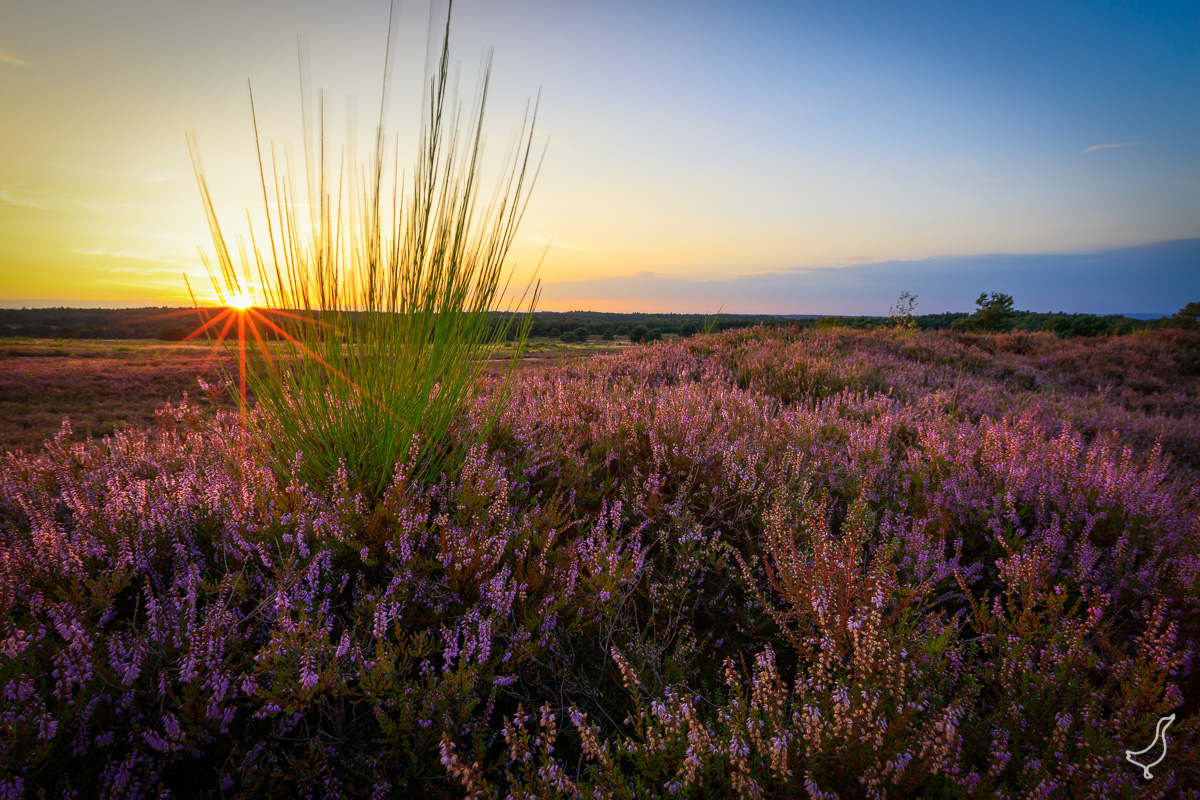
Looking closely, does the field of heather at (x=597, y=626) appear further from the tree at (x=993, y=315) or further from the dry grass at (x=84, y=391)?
the tree at (x=993, y=315)

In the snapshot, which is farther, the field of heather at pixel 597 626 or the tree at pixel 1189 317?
the tree at pixel 1189 317

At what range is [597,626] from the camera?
6.96 feet

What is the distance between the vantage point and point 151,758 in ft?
4.37

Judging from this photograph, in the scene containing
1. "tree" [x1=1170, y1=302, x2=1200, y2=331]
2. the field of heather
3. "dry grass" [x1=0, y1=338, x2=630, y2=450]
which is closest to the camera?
the field of heather

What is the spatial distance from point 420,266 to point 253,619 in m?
1.76

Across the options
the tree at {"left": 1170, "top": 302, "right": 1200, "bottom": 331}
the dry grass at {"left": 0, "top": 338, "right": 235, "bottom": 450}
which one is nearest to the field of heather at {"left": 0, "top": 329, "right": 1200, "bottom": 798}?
the dry grass at {"left": 0, "top": 338, "right": 235, "bottom": 450}

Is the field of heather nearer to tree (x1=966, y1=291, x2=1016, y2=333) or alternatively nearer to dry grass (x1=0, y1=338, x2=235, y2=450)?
dry grass (x1=0, y1=338, x2=235, y2=450)

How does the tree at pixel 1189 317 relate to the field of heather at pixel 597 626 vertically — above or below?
above

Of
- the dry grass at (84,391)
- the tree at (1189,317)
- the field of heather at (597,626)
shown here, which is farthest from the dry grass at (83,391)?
the tree at (1189,317)

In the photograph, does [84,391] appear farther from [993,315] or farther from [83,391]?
[993,315]

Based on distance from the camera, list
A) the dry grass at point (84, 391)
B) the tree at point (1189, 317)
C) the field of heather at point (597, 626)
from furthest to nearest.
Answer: the tree at point (1189, 317), the dry grass at point (84, 391), the field of heather at point (597, 626)

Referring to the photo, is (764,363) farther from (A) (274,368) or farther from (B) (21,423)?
(B) (21,423)

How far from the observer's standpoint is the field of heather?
1.35 metres

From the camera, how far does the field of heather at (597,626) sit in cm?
135
